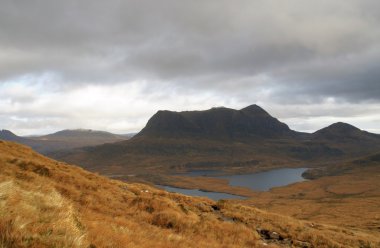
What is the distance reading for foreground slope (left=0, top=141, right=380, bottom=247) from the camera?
26.8 ft

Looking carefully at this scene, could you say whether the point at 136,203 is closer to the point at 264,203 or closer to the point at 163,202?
the point at 163,202

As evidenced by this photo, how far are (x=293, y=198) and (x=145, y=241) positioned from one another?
158 m

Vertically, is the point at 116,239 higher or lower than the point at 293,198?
higher

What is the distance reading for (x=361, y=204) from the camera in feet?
423

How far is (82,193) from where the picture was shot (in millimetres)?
23453

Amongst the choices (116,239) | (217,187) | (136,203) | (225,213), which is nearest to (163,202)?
(136,203)

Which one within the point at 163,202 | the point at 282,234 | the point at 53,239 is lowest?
the point at 282,234

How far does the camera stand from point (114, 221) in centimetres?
1521

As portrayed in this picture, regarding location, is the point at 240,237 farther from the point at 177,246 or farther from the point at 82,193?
the point at 82,193

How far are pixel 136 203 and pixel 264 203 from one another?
12522 centimetres

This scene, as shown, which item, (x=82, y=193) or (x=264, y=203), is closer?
(x=82, y=193)

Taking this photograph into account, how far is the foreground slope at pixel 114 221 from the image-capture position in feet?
26.8

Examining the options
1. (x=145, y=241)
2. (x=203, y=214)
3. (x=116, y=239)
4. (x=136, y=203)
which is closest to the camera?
(x=116, y=239)

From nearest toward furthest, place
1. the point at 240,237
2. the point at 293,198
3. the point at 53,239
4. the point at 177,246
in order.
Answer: the point at 53,239 < the point at 177,246 < the point at 240,237 < the point at 293,198
